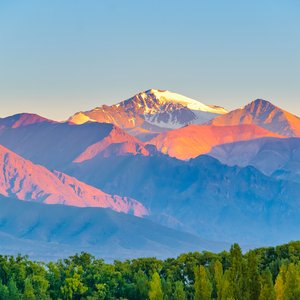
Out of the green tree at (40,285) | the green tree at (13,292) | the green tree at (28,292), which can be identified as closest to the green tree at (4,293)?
the green tree at (13,292)

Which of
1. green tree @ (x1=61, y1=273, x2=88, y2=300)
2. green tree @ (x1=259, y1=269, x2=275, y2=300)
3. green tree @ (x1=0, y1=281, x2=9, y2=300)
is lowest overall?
green tree @ (x1=0, y1=281, x2=9, y2=300)

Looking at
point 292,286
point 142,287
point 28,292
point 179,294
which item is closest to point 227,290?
point 292,286

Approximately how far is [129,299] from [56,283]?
11168mm

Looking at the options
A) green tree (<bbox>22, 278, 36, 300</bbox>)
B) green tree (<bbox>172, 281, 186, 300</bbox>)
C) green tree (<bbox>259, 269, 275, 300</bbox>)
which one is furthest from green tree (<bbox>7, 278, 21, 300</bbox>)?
green tree (<bbox>259, 269, 275, 300</bbox>)

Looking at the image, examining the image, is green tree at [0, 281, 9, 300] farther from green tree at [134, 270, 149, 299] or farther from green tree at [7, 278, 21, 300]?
green tree at [134, 270, 149, 299]

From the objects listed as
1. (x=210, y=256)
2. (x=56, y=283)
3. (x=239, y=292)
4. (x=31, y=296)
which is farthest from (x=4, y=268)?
(x=239, y=292)

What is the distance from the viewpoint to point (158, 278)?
6230 inches

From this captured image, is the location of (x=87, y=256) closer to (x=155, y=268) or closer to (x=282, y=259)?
(x=155, y=268)

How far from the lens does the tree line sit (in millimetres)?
133125

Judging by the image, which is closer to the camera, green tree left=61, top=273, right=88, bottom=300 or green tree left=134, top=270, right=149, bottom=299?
green tree left=134, top=270, right=149, bottom=299

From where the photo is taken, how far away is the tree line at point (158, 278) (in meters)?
133

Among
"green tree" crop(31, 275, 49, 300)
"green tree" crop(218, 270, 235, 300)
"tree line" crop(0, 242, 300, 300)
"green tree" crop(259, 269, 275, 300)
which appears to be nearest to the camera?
"green tree" crop(259, 269, 275, 300)

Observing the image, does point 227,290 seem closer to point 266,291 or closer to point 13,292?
point 266,291

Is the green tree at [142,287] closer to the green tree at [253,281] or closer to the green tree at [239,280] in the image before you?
the green tree at [239,280]
